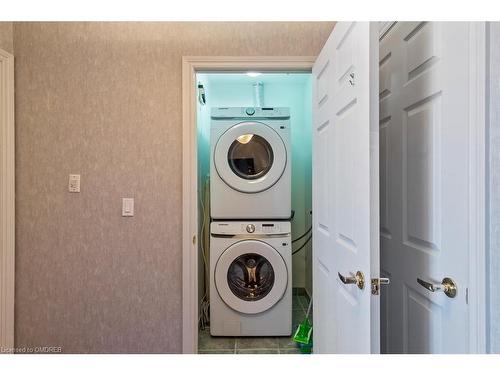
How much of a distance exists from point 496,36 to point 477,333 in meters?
0.84

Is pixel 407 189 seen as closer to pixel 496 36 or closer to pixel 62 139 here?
pixel 496 36

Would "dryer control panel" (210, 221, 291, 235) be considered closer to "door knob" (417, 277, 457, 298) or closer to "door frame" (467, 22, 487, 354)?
"door knob" (417, 277, 457, 298)

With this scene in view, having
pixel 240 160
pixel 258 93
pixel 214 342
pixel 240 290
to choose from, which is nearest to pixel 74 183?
pixel 240 160

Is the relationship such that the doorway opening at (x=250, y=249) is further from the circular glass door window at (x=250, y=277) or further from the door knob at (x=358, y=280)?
the door knob at (x=358, y=280)

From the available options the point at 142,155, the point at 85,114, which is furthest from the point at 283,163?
the point at 85,114

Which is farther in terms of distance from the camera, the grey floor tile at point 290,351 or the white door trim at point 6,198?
the grey floor tile at point 290,351

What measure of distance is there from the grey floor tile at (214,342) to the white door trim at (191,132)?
1.51 feet

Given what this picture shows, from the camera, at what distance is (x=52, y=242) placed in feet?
5.13

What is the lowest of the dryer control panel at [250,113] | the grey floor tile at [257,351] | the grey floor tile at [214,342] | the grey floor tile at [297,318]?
the grey floor tile at [214,342]

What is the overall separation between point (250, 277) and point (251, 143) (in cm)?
106

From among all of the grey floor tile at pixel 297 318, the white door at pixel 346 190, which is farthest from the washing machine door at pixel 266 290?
the white door at pixel 346 190

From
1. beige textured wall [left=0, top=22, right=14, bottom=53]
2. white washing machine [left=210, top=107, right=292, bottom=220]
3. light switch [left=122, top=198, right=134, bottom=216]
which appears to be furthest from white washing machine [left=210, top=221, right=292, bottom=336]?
beige textured wall [left=0, top=22, right=14, bottom=53]

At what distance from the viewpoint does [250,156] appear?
2.13m

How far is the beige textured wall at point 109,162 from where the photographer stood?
153 centimetres
